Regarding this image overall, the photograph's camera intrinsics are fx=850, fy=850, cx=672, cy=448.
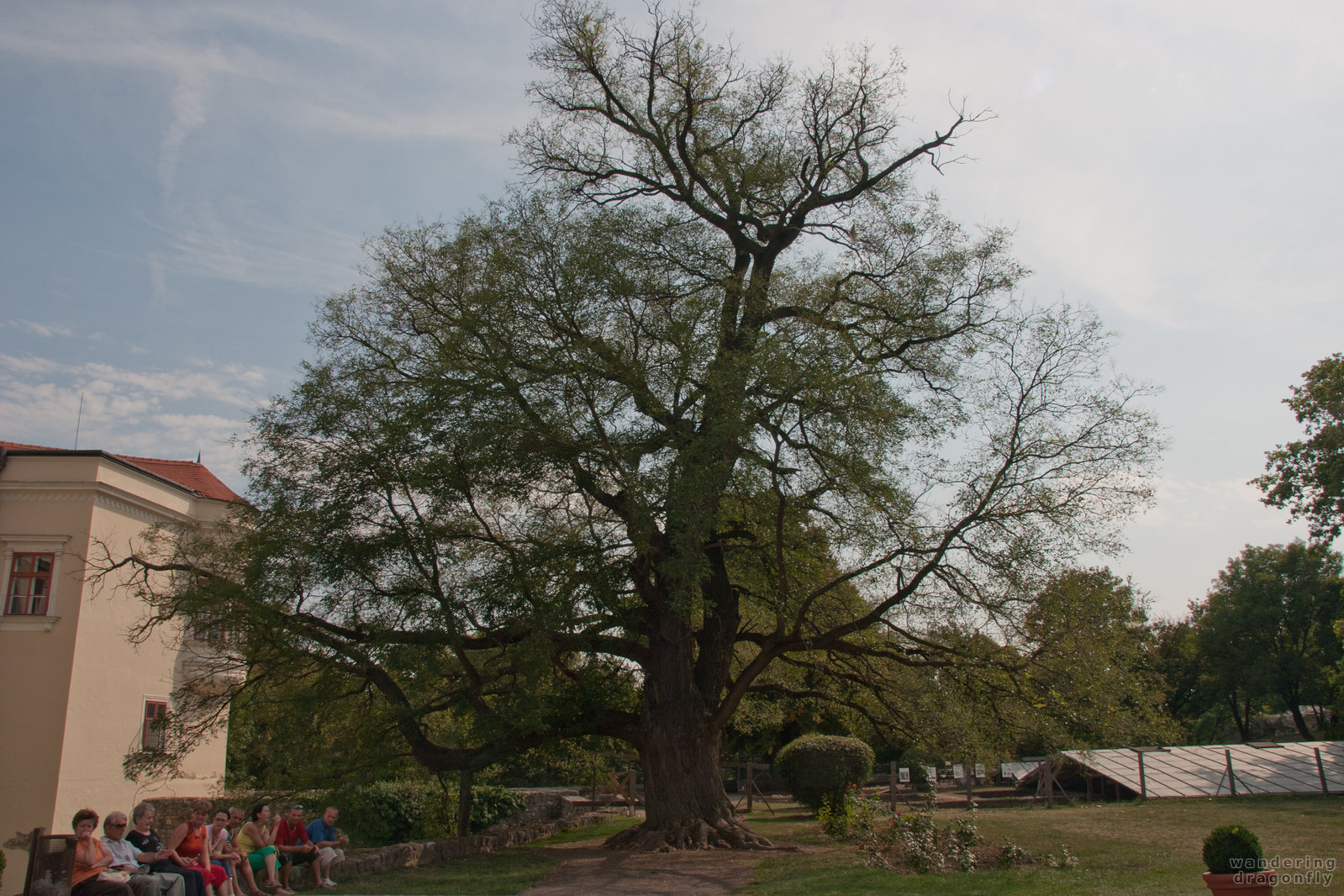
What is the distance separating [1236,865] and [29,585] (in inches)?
988

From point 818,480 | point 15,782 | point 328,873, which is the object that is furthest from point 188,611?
point 15,782

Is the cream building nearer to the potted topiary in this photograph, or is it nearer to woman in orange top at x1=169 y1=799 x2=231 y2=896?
woman in orange top at x1=169 y1=799 x2=231 y2=896

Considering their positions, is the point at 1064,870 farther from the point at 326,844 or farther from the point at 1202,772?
the point at 1202,772

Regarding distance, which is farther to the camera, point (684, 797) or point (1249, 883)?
point (684, 797)

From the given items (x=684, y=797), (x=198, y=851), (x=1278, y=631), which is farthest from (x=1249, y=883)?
(x=1278, y=631)

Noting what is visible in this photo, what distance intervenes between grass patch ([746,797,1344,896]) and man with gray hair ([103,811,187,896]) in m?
6.32

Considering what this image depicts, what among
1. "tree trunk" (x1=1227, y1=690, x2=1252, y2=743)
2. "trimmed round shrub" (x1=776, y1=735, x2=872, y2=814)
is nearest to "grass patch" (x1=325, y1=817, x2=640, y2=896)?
"trimmed round shrub" (x1=776, y1=735, x2=872, y2=814)

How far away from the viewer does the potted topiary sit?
7496 mm

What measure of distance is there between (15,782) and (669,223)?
64.9ft

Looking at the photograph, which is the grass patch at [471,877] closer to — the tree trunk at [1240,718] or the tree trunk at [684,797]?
the tree trunk at [684,797]

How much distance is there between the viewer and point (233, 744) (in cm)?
3184

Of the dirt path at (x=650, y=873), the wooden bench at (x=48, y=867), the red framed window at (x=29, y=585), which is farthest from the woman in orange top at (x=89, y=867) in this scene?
the red framed window at (x=29, y=585)

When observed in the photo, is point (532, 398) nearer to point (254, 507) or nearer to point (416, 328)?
point (416, 328)

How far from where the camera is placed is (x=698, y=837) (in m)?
14.4
